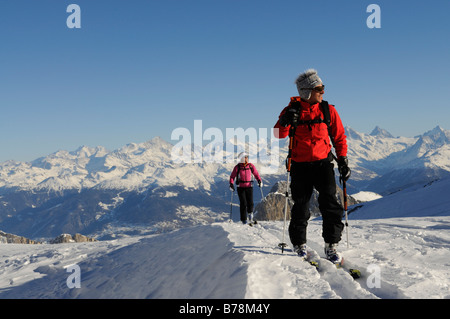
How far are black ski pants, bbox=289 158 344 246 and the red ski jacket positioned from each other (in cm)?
16

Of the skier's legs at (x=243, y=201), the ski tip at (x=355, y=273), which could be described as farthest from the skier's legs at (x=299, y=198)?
the skier's legs at (x=243, y=201)

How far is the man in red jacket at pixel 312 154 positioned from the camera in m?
6.01

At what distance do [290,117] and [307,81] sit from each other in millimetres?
821

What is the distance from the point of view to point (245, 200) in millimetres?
14805

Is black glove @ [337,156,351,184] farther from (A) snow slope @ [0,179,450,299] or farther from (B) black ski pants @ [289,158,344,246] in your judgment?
(A) snow slope @ [0,179,450,299]

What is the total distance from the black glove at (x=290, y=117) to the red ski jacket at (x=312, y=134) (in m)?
0.20

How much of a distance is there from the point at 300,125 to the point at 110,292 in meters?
4.89

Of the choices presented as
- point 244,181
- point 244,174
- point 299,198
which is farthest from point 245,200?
point 299,198

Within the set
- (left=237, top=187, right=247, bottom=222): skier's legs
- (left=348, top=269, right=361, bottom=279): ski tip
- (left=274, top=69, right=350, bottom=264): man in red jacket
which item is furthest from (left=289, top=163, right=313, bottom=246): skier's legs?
(left=237, top=187, right=247, bottom=222): skier's legs

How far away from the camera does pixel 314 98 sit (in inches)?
241

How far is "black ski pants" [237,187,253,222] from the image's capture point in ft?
48.2
